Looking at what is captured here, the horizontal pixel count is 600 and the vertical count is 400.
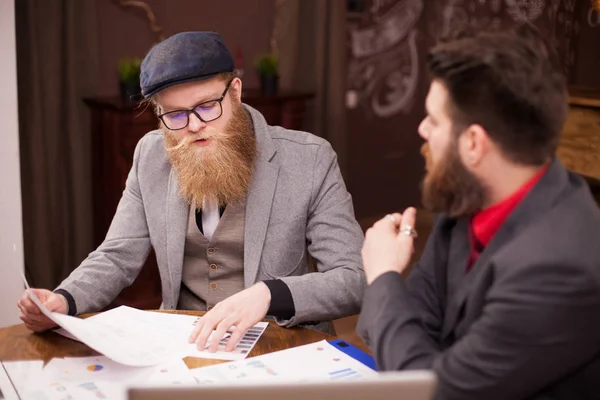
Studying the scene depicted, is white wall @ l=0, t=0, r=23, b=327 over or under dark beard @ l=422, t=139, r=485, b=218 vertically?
under

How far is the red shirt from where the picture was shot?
147 centimetres

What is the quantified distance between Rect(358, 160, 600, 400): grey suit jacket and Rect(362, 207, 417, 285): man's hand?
7cm

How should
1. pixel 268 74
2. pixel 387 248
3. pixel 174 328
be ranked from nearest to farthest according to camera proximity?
pixel 387 248
pixel 174 328
pixel 268 74

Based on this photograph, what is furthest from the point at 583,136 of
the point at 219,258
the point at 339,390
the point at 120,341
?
the point at 339,390

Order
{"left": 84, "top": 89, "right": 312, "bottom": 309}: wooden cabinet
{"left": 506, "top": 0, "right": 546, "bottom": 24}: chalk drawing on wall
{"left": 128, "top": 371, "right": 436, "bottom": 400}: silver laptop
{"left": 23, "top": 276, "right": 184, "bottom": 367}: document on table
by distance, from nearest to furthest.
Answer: {"left": 128, "top": 371, "right": 436, "bottom": 400}: silver laptop → {"left": 23, "top": 276, "right": 184, "bottom": 367}: document on table → {"left": 84, "top": 89, "right": 312, "bottom": 309}: wooden cabinet → {"left": 506, "top": 0, "right": 546, "bottom": 24}: chalk drawing on wall

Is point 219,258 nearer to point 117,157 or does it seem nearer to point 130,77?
point 117,157

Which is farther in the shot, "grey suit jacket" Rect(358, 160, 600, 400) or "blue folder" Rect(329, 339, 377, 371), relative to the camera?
"blue folder" Rect(329, 339, 377, 371)

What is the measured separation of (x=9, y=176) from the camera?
363 cm

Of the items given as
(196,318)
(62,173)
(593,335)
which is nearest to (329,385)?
(593,335)

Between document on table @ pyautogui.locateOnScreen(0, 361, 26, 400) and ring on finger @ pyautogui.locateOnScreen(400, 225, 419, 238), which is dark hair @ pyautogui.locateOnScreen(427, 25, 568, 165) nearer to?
ring on finger @ pyautogui.locateOnScreen(400, 225, 419, 238)

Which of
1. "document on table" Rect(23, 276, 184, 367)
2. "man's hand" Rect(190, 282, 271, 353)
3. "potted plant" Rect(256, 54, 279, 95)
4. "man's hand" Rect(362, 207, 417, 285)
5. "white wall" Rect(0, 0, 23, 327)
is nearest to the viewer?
"man's hand" Rect(362, 207, 417, 285)

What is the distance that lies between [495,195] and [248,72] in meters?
3.94

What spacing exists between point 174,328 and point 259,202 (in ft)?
1.91

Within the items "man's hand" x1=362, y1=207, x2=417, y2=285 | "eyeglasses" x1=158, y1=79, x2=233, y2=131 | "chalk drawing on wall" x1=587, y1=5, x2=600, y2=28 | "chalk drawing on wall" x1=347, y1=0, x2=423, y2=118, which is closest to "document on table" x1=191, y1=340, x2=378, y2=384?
"man's hand" x1=362, y1=207, x2=417, y2=285
